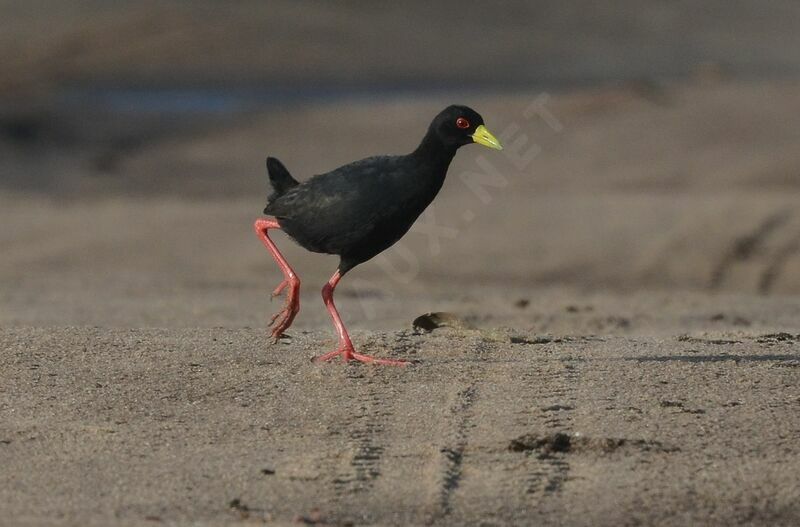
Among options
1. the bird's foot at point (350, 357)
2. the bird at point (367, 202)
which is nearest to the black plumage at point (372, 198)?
the bird at point (367, 202)

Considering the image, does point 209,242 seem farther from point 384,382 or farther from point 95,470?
point 95,470

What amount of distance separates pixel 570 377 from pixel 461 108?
1566 mm

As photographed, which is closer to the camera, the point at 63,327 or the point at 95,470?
the point at 95,470

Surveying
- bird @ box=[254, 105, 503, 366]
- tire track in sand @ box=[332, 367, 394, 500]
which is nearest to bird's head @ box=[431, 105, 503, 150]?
bird @ box=[254, 105, 503, 366]

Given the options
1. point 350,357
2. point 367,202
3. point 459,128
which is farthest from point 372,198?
point 350,357

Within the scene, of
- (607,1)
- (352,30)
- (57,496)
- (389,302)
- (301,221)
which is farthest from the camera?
(607,1)

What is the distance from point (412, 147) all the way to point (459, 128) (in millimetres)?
12820

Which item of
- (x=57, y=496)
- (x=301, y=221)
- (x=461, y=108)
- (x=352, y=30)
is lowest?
(x=57, y=496)

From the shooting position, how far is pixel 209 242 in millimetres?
15148

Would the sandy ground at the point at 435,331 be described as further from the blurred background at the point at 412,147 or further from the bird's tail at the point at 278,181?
the bird's tail at the point at 278,181

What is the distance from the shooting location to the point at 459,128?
25.2 ft

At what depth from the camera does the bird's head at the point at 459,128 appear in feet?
25.1

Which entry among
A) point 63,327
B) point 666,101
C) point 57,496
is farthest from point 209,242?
point 57,496

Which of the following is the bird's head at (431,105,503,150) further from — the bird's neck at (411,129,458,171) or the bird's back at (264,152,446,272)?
the bird's back at (264,152,446,272)
